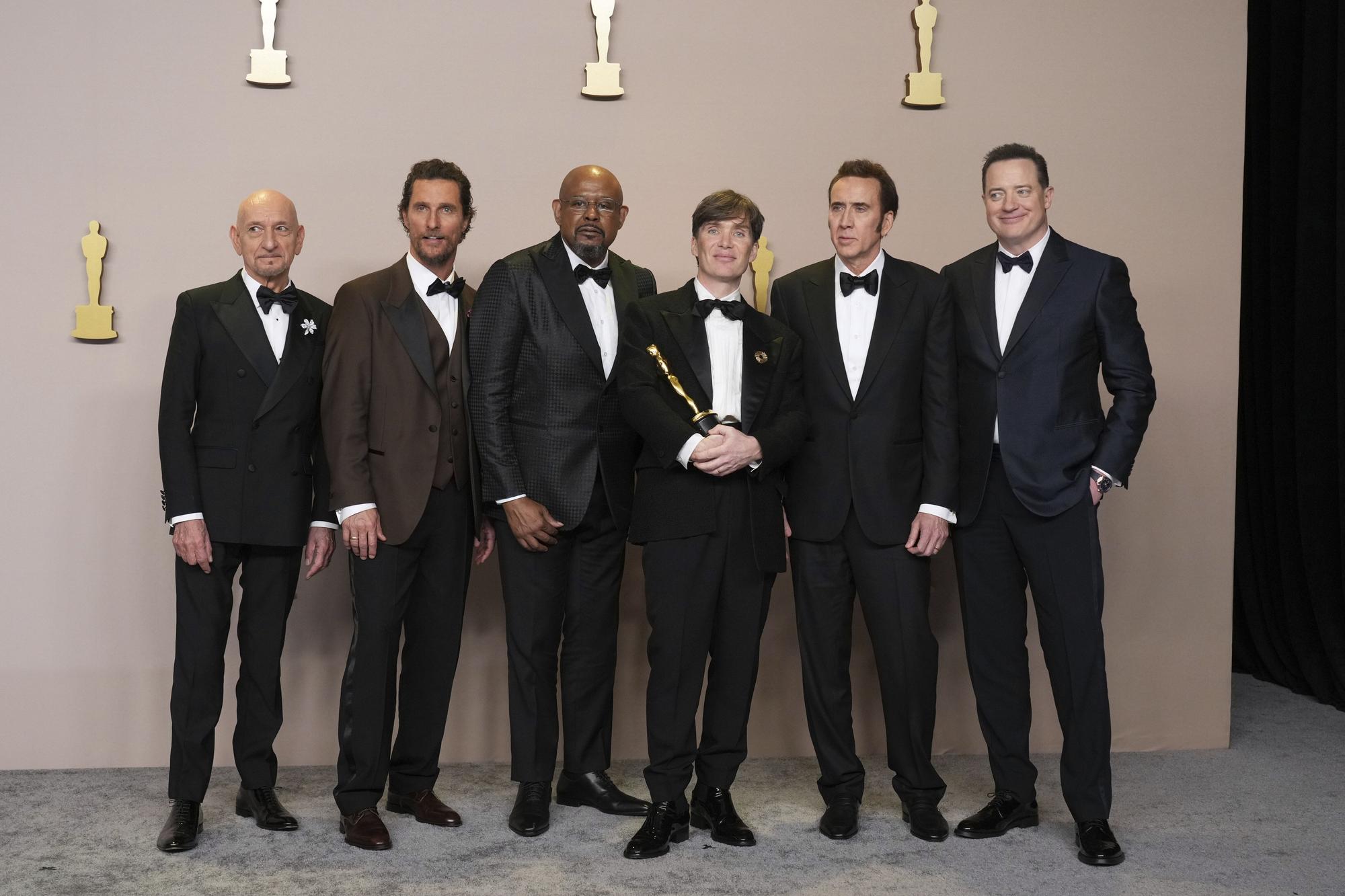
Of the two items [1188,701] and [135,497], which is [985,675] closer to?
[1188,701]

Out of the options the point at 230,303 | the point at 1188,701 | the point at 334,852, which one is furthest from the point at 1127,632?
the point at 230,303

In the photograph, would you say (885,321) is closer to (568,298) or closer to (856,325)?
(856,325)

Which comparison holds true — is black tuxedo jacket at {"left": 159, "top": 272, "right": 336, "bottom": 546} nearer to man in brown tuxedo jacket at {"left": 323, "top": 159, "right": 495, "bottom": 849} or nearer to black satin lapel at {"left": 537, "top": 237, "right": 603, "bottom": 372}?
man in brown tuxedo jacket at {"left": 323, "top": 159, "right": 495, "bottom": 849}

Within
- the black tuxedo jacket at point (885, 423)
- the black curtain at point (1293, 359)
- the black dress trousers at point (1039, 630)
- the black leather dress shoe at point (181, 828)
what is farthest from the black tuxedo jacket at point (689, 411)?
the black curtain at point (1293, 359)

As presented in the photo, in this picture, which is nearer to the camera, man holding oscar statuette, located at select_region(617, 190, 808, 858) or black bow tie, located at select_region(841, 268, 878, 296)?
man holding oscar statuette, located at select_region(617, 190, 808, 858)

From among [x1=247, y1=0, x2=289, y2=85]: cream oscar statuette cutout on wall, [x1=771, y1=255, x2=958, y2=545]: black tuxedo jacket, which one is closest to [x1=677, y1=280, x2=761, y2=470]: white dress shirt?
[x1=771, y1=255, x2=958, y2=545]: black tuxedo jacket

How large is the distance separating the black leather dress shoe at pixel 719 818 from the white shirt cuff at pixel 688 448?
2.98ft

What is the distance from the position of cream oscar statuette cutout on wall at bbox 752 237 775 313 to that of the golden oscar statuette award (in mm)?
1046

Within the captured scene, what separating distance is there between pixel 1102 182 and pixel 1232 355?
769 millimetres

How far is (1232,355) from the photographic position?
13.3 ft

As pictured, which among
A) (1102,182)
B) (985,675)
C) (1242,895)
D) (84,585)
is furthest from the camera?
(1102,182)

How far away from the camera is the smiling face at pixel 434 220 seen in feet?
10.1

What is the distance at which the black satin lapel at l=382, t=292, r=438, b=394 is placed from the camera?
304cm

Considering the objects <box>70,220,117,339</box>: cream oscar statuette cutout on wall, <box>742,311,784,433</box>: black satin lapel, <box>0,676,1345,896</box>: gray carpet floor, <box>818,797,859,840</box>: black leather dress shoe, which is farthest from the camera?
<box>70,220,117,339</box>: cream oscar statuette cutout on wall
